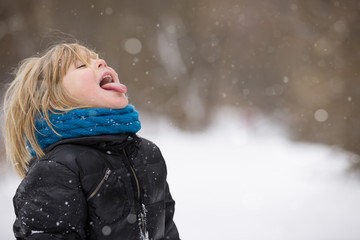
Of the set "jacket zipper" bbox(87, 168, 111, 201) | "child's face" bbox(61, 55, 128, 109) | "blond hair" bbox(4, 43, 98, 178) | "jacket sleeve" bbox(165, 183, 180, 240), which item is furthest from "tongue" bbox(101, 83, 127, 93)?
"jacket sleeve" bbox(165, 183, 180, 240)

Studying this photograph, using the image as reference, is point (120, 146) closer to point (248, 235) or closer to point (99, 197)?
point (99, 197)

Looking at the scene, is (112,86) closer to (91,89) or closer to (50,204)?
(91,89)

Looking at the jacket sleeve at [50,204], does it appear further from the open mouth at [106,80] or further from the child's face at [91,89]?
the open mouth at [106,80]

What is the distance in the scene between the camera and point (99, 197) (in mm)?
1151

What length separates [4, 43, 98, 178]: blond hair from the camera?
1.23 m

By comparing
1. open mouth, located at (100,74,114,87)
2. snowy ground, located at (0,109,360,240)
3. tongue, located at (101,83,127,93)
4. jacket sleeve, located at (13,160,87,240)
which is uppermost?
snowy ground, located at (0,109,360,240)

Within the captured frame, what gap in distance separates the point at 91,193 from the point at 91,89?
351 millimetres

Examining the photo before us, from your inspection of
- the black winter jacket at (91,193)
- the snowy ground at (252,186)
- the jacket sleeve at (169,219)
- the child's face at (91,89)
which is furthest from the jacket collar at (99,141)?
the snowy ground at (252,186)

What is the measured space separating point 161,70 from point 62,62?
605 centimetres

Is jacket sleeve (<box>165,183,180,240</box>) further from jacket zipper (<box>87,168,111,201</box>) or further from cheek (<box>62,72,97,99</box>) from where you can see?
cheek (<box>62,72,97,99</box>)

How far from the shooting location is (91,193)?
3.77 feet

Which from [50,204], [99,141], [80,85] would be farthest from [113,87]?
[50,204]

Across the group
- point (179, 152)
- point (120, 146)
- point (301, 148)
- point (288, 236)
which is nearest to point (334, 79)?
point (301, 148)

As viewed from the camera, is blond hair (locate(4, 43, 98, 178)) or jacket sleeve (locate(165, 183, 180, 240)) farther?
jacket sleeve (locate(165, 183, 180, 240))
